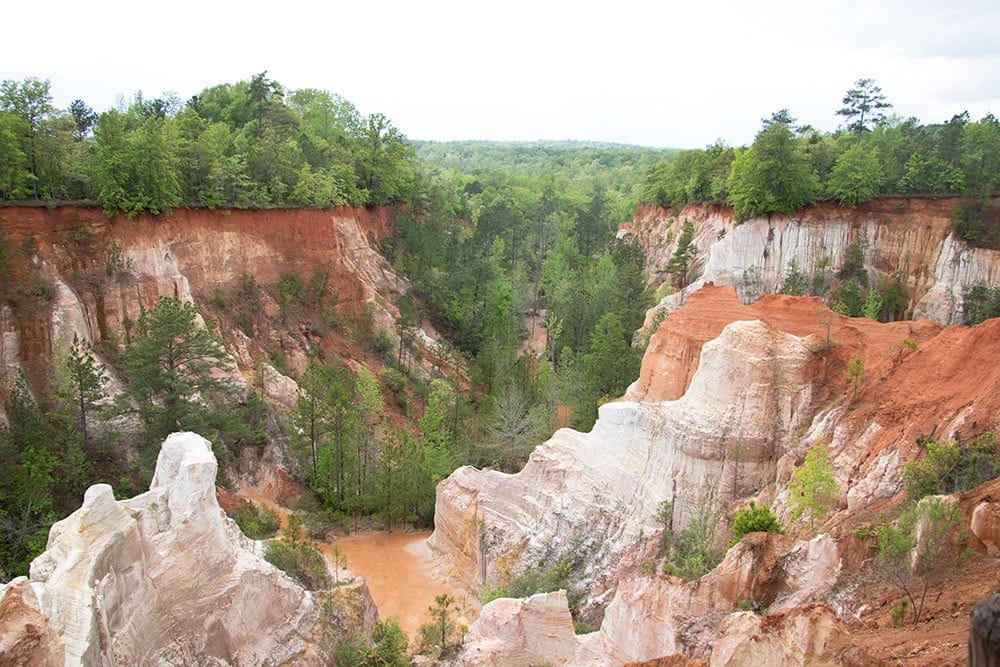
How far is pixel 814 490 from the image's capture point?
1652 centimetres

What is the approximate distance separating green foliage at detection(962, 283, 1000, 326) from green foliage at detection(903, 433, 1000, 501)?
831 inches

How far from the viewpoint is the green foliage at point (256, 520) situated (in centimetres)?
2364

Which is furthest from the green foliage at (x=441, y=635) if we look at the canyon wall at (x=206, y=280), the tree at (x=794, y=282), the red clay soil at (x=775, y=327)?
the tree at (x=794, y=282)

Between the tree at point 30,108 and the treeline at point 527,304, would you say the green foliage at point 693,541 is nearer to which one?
the treeline at point 527,304

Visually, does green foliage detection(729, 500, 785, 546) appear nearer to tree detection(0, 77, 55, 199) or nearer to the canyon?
the canyon

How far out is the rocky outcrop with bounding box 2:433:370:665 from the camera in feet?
36.8

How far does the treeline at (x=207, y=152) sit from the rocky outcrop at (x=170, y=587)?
63.4 feet

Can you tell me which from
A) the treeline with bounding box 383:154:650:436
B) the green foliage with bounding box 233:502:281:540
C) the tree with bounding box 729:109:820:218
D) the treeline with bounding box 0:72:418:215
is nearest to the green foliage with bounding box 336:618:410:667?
the green foliage with bounding box 233:502:281:540

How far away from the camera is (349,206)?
44438mm

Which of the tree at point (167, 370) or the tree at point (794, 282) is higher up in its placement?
the tree at point (794, 282)

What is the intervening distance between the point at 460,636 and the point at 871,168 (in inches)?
1411

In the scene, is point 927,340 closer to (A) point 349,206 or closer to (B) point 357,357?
(B) point 357,357

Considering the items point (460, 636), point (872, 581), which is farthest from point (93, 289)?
point (872, 581)

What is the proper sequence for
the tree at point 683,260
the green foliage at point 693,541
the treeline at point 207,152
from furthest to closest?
the tree at point 683,260, the treeline at point 207,152, the green foliage at point 693,541
